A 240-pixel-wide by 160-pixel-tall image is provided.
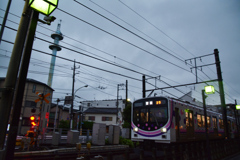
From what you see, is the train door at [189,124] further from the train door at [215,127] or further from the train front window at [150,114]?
the train door at [215,127]

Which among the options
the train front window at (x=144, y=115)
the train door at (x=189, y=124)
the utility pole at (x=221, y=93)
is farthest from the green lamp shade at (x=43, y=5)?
the utility pole at (x=221, y=93)

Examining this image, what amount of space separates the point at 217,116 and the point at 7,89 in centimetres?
1802

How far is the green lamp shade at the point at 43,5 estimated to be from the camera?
3299 millimetres

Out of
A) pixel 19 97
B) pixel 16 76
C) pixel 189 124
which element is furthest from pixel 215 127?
pixel 16 76

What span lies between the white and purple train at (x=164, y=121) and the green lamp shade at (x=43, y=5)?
8.17 meters

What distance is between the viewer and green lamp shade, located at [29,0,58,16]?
330 centimetres

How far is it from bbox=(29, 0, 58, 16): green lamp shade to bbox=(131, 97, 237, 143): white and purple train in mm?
8171

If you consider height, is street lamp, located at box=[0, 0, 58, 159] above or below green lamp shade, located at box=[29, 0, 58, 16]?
below

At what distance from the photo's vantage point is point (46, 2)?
11.2 ft

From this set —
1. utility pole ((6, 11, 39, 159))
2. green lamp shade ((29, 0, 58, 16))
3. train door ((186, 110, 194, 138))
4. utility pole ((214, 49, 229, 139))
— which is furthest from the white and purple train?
green lamp shade ((29, 0, 58, 16))

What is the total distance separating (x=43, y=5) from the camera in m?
3.44

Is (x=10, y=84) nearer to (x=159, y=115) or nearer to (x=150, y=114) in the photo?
(x=159, y=115)

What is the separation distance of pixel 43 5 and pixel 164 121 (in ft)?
27.9

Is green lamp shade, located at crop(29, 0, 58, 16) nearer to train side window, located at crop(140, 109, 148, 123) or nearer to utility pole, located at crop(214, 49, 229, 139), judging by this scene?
train side window, located at crop(140, 109, 148, 123)
